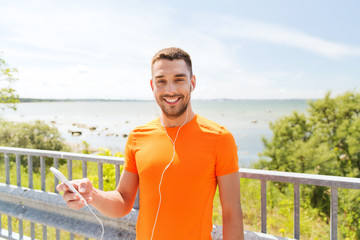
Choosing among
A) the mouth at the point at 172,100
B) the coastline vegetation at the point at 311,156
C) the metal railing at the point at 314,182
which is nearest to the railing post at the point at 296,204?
the metal railing at the point at 314,182

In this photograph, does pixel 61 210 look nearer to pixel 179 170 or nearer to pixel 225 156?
pixel 179 170

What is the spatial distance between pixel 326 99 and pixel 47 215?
824 cm

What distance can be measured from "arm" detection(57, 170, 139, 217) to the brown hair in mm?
873

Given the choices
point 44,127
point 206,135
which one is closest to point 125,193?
point 206,135

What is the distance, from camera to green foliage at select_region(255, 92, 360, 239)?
7395mm

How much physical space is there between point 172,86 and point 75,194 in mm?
Result: 869

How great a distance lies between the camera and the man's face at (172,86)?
1.70m

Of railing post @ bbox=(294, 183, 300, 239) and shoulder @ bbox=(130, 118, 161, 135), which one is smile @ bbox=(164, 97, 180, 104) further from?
railing post @ bbox=(294, 183, 300, 239)

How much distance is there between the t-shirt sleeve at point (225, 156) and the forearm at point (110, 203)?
74 cm

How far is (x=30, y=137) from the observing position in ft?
34.4

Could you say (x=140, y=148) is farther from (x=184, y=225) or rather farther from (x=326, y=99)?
(x=326, y=99)

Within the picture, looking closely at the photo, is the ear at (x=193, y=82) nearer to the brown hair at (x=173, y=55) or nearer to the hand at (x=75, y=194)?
the brown hair at (x=173, y=55)

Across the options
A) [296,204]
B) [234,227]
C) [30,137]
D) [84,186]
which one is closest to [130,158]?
[84,186]

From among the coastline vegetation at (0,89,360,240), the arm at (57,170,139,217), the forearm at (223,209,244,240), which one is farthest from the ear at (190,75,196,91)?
Answer: the coastline vegetation at (0,89,360,240)
